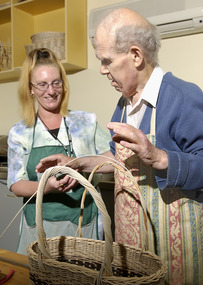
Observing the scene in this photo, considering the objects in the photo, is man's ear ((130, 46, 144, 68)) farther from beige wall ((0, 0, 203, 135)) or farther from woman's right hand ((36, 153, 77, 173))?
beige wall ((0, 0, 203, 135))

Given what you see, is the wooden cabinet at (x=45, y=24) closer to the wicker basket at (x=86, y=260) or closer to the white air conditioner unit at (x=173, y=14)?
the white air conditioner unit at (x=173, y=14)

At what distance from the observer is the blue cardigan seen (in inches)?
35.6

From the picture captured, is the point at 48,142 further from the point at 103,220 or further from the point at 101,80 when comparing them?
the point at 101,80

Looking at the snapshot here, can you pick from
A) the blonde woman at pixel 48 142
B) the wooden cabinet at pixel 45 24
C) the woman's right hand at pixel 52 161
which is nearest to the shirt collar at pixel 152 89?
the woman's right hand at pixel 52 161

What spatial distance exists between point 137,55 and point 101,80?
1582mm

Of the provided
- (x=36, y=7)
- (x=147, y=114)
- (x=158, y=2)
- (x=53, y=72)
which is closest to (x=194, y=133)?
(x=147, y=114)

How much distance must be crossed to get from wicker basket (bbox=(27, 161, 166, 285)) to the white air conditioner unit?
5.32 ft

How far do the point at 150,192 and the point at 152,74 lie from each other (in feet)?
1.32

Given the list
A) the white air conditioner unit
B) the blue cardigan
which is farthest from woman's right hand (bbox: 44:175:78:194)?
the white air conditioner unit

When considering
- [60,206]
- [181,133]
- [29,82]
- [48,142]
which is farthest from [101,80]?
[181,133]

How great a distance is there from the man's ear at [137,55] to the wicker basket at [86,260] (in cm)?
44

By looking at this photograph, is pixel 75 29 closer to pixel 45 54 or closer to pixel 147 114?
pixel 45 54

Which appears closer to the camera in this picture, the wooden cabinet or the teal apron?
the teal apron

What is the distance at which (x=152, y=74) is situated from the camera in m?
1.07
